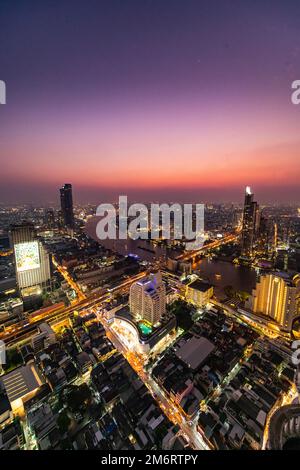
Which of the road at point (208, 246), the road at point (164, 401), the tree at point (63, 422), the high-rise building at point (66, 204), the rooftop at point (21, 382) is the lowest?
the road at point (164, 401)

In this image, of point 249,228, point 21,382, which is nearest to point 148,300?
point 21,382

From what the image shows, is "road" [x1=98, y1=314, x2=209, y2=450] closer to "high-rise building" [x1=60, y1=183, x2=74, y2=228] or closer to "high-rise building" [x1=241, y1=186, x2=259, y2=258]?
"high-rise building" [x1=241, y1=186, x2=259, y2=258]

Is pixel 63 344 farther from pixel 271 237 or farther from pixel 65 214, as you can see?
pixel 65 214

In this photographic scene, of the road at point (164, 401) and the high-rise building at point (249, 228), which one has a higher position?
the high-rise building at point (249, 228)

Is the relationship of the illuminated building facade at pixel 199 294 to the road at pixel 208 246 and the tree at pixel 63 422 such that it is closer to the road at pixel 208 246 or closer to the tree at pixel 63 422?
the road at pixel 208 246

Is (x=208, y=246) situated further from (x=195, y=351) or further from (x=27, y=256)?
(x=27, y=256)

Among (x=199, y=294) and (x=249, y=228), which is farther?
(x=249, y=228)

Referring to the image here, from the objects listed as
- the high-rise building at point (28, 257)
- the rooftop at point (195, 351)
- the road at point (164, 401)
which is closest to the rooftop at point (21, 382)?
the road at point (164, 401)
